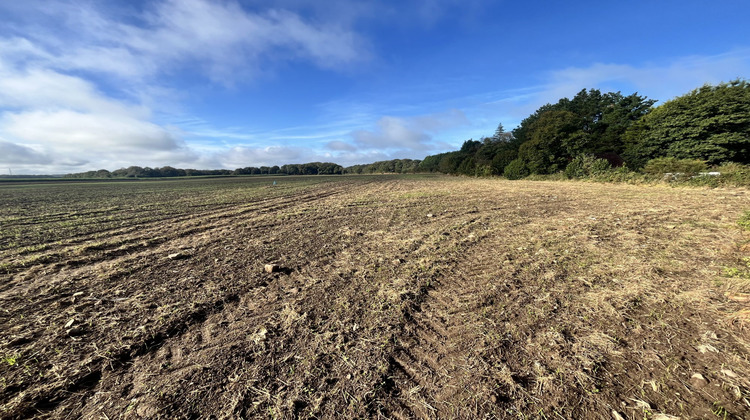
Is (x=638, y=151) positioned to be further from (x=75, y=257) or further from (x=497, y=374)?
(x=75, y=257)

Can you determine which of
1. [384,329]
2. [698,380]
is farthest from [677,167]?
[384,329]

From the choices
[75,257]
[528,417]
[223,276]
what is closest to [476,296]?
[528,417]

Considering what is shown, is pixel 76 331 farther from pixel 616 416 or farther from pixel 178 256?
pixel 616 416

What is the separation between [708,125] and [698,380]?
3610 cm

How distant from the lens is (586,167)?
27.8 m

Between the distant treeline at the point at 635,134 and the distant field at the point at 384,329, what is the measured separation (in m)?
27.5

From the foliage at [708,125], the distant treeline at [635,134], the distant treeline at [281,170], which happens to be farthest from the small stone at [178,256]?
the distant treeline at [281,170]

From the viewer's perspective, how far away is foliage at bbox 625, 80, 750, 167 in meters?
23.0

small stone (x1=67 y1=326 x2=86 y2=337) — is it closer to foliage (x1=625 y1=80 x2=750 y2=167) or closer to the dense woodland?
the dense woodland

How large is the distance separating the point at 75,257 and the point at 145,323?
446 centimetres

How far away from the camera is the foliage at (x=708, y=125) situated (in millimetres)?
22969

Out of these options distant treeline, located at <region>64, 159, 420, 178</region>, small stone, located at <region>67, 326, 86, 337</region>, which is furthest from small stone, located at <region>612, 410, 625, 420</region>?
distant treeline, located at <region>64, 159, 420, 178</region>

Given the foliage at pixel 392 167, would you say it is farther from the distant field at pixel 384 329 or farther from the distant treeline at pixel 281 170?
the distant field at pixel 384 329

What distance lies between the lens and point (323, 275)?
4766mm
